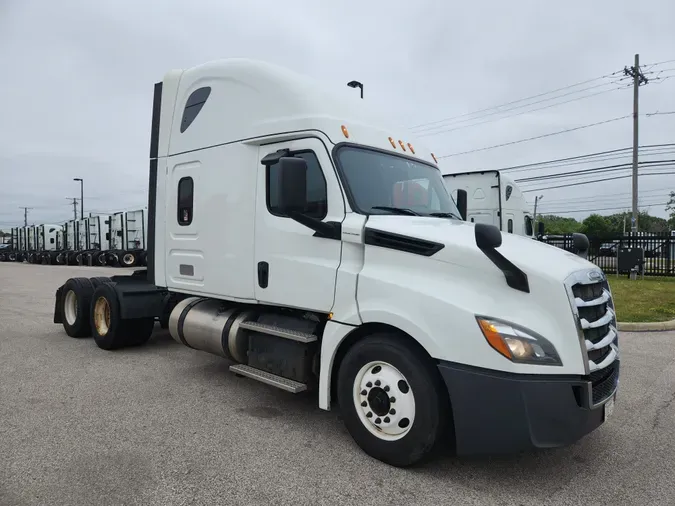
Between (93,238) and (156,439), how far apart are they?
32.9 meters

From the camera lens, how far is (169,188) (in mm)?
5672

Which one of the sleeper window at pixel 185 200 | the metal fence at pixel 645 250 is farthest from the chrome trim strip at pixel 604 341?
the metal fence at pixel 645 250

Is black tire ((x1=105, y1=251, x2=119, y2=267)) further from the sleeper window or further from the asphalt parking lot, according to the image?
the sleeper window

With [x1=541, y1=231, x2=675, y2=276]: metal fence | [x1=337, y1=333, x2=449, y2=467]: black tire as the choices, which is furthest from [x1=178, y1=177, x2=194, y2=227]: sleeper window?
[x1=541, y1=231, x2=675, y2=276]: metal fence

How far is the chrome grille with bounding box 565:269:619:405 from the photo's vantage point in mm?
3045

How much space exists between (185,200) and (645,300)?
1130 cm

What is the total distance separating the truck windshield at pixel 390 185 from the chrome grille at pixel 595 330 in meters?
1.49

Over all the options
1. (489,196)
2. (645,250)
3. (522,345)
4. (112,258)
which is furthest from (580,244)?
(112,258)

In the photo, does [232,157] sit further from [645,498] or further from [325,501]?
[645,498]

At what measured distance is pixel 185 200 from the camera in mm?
5473

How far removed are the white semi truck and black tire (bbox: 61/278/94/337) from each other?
92.8 inches

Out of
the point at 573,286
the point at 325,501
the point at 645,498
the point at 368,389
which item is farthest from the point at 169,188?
the point at 645,498

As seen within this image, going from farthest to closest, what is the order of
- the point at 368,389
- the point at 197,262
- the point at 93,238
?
the point at 93,238
the point at 197,262
the point at 368,389

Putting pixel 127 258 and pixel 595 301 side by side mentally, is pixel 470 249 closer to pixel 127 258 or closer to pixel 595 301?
pixel 595 301
